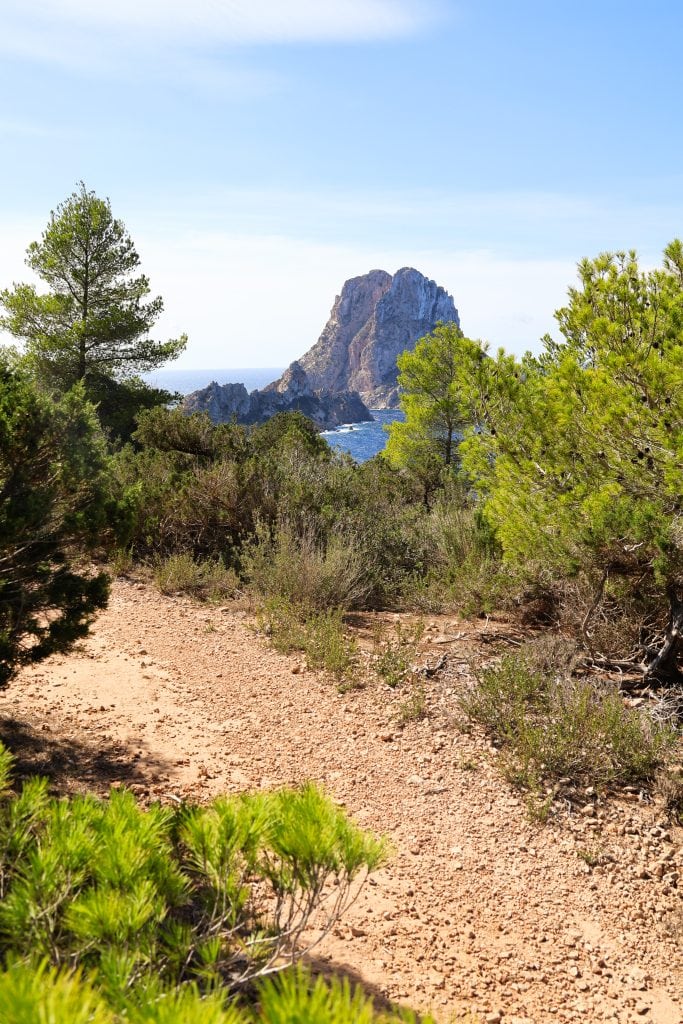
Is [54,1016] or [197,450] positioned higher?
[197,450]

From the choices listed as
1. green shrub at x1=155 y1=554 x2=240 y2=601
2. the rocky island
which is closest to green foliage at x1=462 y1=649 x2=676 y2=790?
green shrub at x1=155 y1=554 x2=240 y2=601

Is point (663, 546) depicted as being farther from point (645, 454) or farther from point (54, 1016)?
point (54, 1016)

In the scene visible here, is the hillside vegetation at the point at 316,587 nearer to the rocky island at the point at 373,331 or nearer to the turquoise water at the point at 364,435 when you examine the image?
the turquoise water at the point at 364,435

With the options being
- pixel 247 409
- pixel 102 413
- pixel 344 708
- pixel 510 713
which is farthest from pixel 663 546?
pixel 247 409

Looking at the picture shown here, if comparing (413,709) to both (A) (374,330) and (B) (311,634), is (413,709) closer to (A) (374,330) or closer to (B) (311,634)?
(B) (311,634)

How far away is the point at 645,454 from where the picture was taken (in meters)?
4.34

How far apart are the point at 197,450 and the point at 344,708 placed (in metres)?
7.43

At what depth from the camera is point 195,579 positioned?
25.2 feet

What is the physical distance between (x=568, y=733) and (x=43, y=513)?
339 cm

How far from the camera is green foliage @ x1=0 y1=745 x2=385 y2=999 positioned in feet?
4.46

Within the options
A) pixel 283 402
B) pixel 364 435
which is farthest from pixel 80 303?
pixel 283 402

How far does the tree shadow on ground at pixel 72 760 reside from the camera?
359 centimetres

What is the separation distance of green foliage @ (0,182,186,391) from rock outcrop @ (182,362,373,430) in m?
49.4

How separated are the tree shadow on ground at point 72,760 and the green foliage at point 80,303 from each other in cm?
1544
